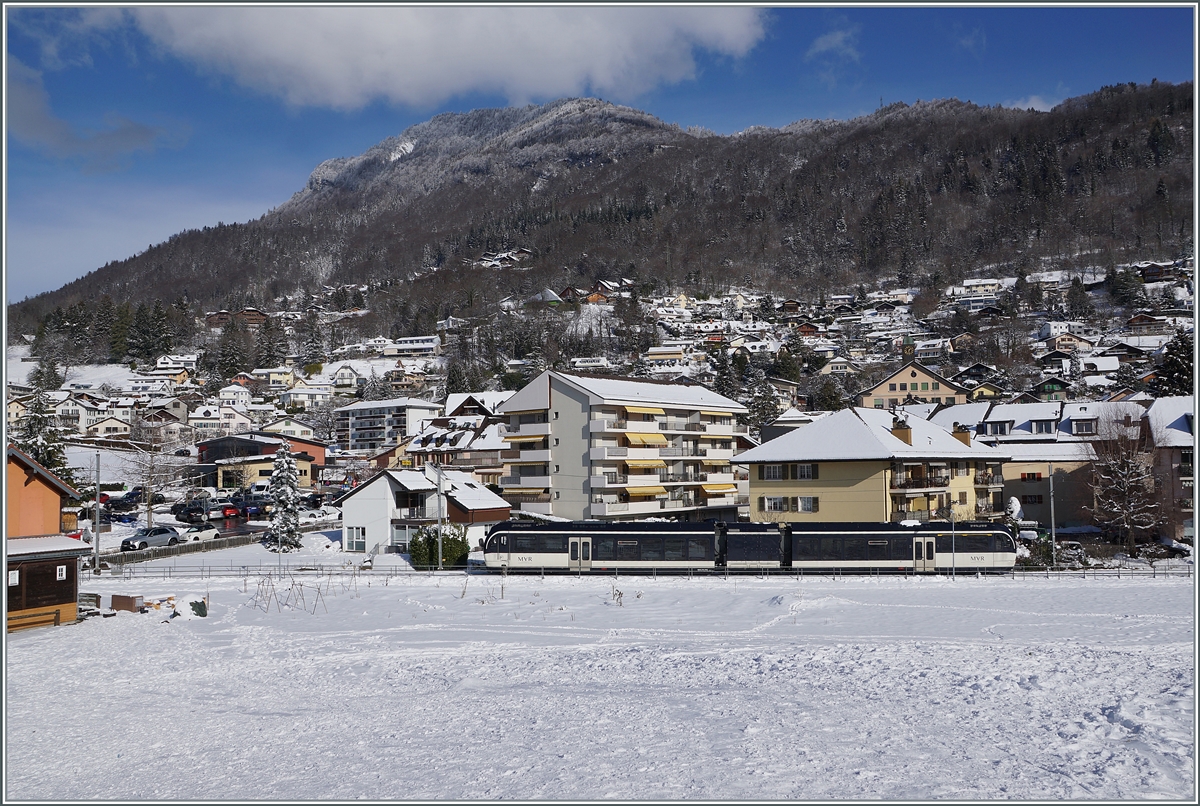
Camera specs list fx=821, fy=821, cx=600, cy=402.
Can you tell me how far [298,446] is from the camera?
92.1 meters

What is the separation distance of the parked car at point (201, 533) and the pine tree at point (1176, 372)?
68290 millimetres

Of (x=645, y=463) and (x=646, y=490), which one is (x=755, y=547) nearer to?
(x=646, y=490)

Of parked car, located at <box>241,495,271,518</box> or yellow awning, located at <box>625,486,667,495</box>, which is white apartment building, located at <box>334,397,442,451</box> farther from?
yellow awning, located at <box>625,486,667,495</box>

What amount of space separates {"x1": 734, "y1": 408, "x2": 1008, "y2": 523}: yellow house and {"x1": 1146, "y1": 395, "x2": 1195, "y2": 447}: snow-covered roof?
29.0 ft

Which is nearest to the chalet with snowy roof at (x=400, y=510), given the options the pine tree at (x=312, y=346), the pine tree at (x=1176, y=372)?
the pine tree at (x=1176, y=372)

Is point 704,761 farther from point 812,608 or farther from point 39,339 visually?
point 39,339

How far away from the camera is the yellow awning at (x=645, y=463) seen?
52.2 metres

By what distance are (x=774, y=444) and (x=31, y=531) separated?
113 feet

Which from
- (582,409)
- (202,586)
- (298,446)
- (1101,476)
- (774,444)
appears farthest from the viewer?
(298,446)

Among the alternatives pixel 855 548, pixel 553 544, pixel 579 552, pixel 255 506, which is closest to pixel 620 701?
pixel 579 552

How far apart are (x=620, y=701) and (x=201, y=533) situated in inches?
1694

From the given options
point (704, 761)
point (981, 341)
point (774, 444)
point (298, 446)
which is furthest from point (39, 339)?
point (704, 761)

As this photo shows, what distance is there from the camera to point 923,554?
3262 cm

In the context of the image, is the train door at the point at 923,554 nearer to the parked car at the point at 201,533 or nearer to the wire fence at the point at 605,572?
the wire fence at the point at 605,572
